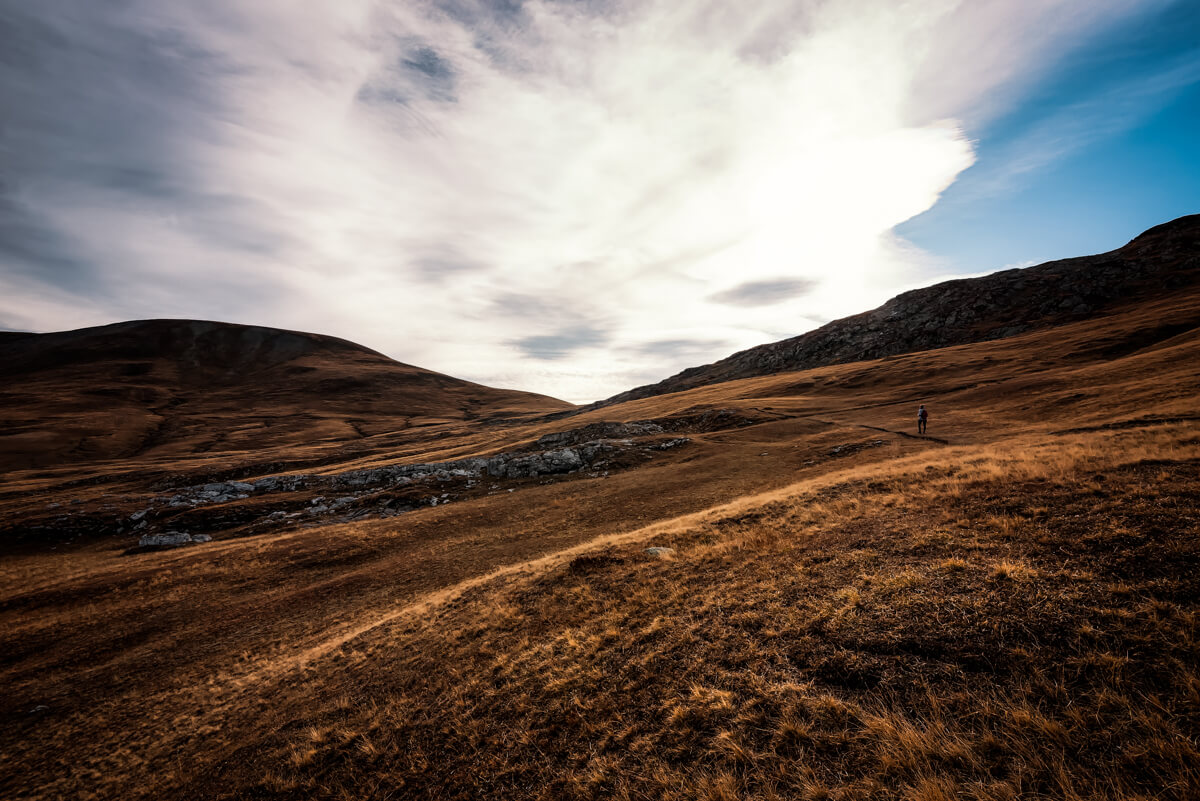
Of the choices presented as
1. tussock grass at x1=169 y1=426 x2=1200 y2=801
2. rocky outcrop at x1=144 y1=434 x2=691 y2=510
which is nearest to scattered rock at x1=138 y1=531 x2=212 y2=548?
rocky outcrop at x1=144 y1=434 x2=691 y2=510

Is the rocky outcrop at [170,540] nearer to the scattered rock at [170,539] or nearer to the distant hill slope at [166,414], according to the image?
the scattered rock at [170,539]

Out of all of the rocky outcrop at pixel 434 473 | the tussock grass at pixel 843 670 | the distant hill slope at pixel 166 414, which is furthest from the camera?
the distant hill slope at pixel 166 414

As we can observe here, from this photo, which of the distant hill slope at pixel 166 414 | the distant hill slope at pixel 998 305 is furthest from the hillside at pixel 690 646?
the distant hill slope at pixel 166 414

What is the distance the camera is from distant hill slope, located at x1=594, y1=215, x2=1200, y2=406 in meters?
101

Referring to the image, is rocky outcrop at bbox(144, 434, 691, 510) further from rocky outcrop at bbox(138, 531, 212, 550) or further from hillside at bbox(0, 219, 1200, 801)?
hillside at bbox(0, 219, 1200, 801)

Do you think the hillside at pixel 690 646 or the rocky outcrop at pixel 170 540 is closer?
the hillside at pixel 690 646

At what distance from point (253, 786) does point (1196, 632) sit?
19151 mm

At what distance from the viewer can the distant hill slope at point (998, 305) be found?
100625 mm

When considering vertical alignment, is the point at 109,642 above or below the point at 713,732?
Result: below

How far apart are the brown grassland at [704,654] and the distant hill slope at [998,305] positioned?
330 ft

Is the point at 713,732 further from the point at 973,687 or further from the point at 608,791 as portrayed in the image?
the point at 973,687

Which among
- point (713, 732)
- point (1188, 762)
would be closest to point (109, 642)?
point (713, 732)

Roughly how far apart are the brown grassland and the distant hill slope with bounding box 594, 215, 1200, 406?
3958 inches

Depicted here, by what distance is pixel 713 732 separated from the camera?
7.74 metres
